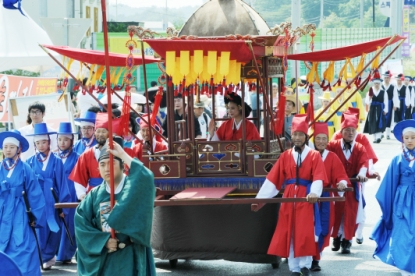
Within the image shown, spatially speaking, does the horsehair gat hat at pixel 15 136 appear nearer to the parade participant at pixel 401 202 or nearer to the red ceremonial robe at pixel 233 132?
the red ceremonial robe at pixel 233 132

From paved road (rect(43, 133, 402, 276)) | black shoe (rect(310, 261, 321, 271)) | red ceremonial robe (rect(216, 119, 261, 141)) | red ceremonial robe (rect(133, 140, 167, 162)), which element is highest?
red ceremonial robe (rect(216, 119, 261, 141))

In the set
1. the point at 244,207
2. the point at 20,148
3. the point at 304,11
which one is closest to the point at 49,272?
the point at 20,148

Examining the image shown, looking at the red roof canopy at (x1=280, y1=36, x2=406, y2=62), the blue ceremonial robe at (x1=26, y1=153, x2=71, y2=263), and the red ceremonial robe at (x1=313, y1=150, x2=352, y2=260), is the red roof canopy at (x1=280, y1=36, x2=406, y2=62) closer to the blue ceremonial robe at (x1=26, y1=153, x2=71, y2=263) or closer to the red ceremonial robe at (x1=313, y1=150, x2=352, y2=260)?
the red ceremonial robe at (x1=313, y1=150, x2=352, y2=260)

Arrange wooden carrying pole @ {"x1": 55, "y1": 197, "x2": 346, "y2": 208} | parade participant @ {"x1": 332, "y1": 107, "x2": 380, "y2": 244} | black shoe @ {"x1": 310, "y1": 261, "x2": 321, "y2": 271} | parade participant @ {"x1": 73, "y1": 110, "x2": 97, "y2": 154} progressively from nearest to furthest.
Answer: wooden carrying pole @ {"x1": 55, "y1": 197, "x2": 346, "y2": 208}, black shoe @ {"x1": 310, "y1": 261, "x2": 321, "y2": 271}, parade participant @ {"x1": 332, "y1": 107, "x2": 380, "y2": 244}, parade participant @ {"x1": 73, "y1": 110, "x2": 97, "y2": 154}

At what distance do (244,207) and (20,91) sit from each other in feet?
23.9

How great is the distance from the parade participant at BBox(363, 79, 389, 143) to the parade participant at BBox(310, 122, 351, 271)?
1560cm

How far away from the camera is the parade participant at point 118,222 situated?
6.62 metres

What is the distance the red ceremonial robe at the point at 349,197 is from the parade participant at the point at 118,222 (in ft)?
17.1

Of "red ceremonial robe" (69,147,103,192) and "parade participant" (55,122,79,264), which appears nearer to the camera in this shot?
"red ceremonial robe" (69,147,103,192)

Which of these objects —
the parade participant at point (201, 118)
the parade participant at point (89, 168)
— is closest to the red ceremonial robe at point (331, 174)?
the parade participant at point (89, 168)

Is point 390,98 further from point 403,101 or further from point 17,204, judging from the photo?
point 17,204

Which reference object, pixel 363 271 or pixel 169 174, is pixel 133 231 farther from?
pixel 363 271

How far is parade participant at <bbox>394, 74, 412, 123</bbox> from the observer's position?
27672 millimetres

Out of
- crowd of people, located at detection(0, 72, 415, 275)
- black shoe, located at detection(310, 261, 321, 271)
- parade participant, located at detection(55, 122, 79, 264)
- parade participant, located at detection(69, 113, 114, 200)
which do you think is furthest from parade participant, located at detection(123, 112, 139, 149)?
black shoe, located at detection(310, 261, 321, 271)
